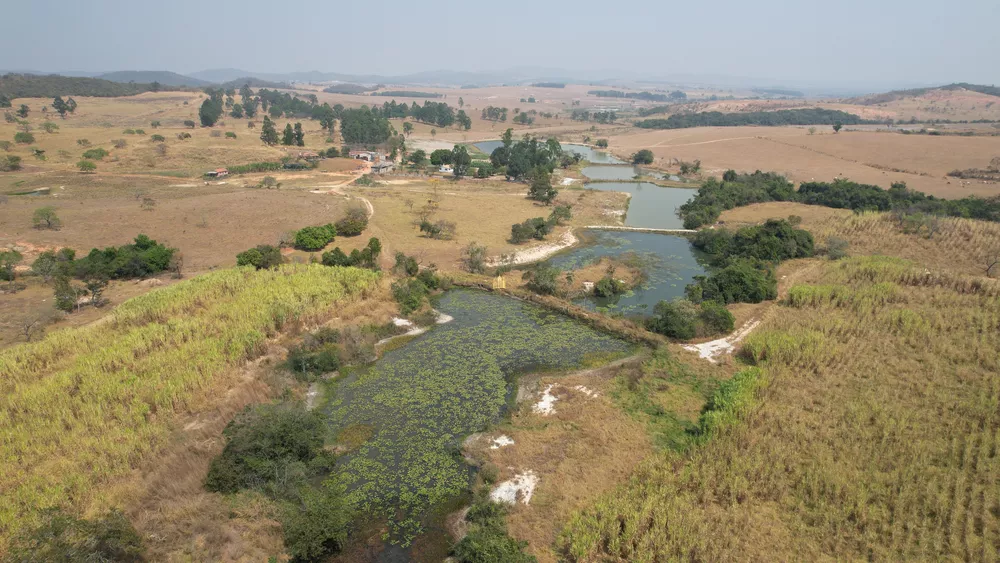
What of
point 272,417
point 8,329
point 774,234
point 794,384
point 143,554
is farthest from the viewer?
point 774,234

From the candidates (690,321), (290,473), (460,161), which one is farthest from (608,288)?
(460,161)

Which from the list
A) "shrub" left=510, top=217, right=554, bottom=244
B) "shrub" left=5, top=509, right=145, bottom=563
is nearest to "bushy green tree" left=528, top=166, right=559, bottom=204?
"shrub" left=510, top=217, right=554, bottom=244

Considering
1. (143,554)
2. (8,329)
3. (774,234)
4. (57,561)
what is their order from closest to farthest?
(57,561), (143,554), (8,329), (774,234)

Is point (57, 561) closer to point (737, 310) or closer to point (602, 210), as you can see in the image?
point (737, 310)

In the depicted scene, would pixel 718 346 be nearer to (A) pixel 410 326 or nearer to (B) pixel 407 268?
(A) pixel 410 326

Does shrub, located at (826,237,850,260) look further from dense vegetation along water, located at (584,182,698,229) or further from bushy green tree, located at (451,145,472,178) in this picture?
bushy green tree, located at (451,145,472,178)

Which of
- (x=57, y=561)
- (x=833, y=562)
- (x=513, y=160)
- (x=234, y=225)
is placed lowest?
(x=833, y=562)

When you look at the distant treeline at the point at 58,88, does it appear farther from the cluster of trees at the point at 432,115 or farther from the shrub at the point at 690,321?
the shrub at the point at 690,321

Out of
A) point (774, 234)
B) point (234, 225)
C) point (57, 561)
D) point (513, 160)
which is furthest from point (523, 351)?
point (513, 160)
